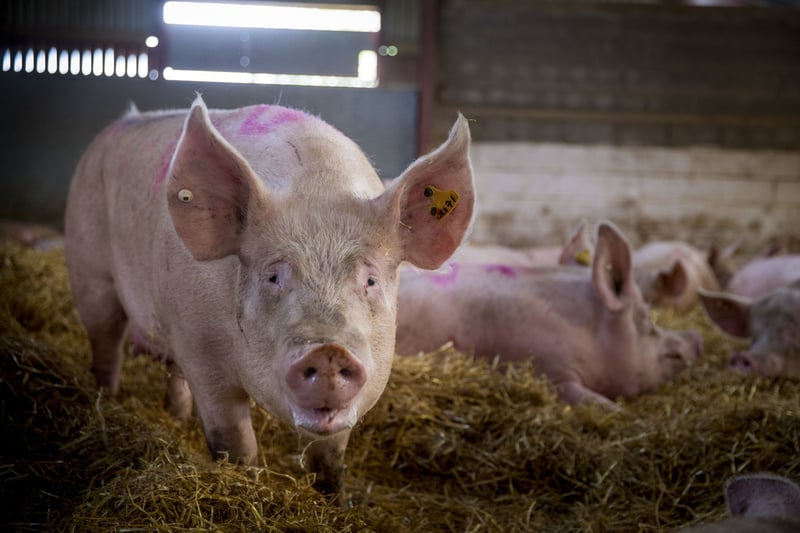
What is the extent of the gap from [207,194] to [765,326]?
3898mm

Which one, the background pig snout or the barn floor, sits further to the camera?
the barn floor

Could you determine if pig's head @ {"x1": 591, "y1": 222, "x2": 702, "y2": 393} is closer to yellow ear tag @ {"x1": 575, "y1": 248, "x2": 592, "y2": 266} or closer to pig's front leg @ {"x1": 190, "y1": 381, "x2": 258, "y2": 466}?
yellow ear tag @ {"x1": 575, "y1": 248, "x2": 592, "y2": 266}

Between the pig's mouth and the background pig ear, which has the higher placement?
the pig's mouth

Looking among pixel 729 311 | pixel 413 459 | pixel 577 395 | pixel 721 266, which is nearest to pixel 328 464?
pixel 413 459

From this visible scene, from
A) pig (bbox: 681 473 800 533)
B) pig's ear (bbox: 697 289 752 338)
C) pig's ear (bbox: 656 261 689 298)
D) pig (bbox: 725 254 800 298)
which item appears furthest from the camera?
pig (bbox: 725 254 800 298)

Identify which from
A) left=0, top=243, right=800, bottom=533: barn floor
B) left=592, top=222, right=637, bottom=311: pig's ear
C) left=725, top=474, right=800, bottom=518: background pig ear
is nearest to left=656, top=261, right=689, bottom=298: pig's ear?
left=592, top=222, right=637, bottom=311: pig's ear

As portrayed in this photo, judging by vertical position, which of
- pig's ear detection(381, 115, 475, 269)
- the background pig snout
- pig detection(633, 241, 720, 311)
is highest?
pig's ear detection(381, 115, 475, 269)

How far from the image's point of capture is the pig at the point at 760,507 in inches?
76.9

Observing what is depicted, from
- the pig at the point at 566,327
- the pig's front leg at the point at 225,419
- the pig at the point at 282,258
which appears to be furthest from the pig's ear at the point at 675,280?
the pig's front leg at the point at 225,419

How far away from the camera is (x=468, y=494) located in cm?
344

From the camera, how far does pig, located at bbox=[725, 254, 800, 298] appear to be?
7.43 metres

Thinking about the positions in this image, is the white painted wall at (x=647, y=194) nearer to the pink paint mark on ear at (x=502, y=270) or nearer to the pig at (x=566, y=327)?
the pink paint mark on ear at (x=502, y=270)

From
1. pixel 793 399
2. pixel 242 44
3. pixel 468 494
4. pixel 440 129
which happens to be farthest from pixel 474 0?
pixel 468 494

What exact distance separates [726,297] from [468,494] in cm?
285
